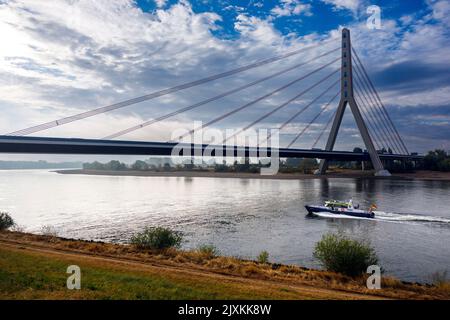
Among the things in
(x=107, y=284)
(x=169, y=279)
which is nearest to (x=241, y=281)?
(x=169, y=279)

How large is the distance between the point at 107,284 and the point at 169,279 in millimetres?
2419

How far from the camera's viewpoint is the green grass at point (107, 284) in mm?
10398

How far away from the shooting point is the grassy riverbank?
10.8m

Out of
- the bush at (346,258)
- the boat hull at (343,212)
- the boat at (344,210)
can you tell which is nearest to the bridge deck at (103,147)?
the boat hull at (343,212)

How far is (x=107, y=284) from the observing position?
11.5 meters

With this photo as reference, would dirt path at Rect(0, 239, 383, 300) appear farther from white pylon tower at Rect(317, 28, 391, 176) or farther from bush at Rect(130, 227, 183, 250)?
white pylon tower at Rect(317, 28, 391, 176)

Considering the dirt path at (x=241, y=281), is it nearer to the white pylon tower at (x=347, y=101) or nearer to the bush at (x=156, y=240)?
the bush at (x=156, y=240)

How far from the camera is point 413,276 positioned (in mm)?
18859

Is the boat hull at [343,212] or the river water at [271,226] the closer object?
the river water at [271,226]

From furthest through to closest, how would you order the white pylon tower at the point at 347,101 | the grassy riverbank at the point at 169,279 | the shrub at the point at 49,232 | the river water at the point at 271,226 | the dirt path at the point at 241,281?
the white pylon tower at the point at 347,101, the shrub at the point at 49,232, the river water at the point at 271,226, the dirt path at the point at 241,281, the grassy riverbank at the point at 169,279

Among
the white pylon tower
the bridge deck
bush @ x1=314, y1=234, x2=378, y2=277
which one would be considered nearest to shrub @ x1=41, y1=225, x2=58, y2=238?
the bridge deck

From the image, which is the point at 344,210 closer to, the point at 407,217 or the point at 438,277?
the point at 407,217
